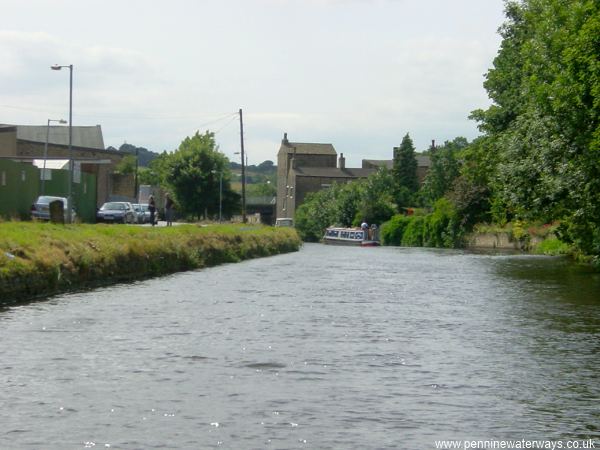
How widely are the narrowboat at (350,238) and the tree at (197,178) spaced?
12.4m

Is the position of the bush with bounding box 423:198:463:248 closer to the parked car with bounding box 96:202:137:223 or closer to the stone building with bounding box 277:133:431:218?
the parked car with bounding box 96:202:137:223

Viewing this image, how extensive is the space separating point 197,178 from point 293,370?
95673mm

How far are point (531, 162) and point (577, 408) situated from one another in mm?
28921

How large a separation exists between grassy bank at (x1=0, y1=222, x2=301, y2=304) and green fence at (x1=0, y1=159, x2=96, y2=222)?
989 cm

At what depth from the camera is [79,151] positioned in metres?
113

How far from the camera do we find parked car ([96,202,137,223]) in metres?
65.3

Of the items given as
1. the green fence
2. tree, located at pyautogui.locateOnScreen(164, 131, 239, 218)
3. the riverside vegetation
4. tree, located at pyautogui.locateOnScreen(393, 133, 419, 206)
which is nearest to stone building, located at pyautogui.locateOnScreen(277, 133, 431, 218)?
tree, located at pyautogui.locateOnScreen(393, 133, 419, 206)

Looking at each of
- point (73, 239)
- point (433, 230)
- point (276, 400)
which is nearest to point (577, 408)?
point (276, 400)

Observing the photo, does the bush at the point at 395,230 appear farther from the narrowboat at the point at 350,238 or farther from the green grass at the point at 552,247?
the green grass at the point at 552,247

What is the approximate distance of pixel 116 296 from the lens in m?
26.0

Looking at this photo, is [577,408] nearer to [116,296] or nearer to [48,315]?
[48,315]

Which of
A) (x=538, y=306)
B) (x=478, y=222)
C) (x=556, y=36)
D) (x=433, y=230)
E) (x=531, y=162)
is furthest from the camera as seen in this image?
(x=433, y=230)

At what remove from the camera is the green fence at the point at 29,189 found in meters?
54.1

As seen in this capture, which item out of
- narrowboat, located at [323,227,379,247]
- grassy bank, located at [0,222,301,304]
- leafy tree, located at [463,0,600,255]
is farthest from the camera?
narrowboat, located at [323,227,379,247]
